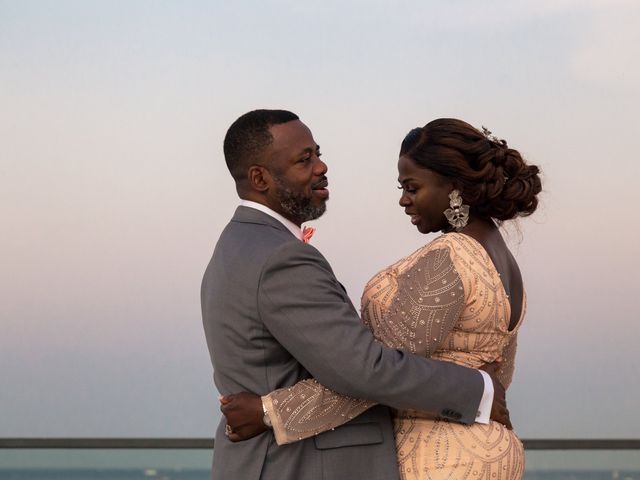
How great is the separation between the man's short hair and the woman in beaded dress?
13.4 inches

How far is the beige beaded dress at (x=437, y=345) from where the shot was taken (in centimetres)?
244

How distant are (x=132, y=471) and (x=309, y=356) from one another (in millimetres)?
3073

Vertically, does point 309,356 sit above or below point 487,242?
below

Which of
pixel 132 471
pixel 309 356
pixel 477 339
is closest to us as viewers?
pixel 309 356

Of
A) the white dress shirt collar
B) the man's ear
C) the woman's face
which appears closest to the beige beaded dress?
the woman's face

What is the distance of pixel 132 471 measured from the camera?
5.24 m

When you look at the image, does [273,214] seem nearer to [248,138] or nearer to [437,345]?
[248,138]

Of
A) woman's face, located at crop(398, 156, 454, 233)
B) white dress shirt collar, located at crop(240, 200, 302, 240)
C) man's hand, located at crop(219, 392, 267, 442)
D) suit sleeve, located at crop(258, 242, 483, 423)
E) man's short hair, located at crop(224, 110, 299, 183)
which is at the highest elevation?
man's short hair, located at crop(224, 110, 299, 183)

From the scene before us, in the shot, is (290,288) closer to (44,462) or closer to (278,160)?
(278,160)

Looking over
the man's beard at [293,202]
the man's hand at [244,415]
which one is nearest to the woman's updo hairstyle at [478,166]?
the man's beard at [293,202]

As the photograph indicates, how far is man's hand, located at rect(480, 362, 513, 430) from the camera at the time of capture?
2.58 meters

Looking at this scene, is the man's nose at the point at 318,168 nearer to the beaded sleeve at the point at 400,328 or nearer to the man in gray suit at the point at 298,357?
the man in gray suit at the point at 298,357

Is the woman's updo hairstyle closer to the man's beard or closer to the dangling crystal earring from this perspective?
the dangling crystal earring

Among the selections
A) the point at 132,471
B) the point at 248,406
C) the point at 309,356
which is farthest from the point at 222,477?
the point at 132,471
